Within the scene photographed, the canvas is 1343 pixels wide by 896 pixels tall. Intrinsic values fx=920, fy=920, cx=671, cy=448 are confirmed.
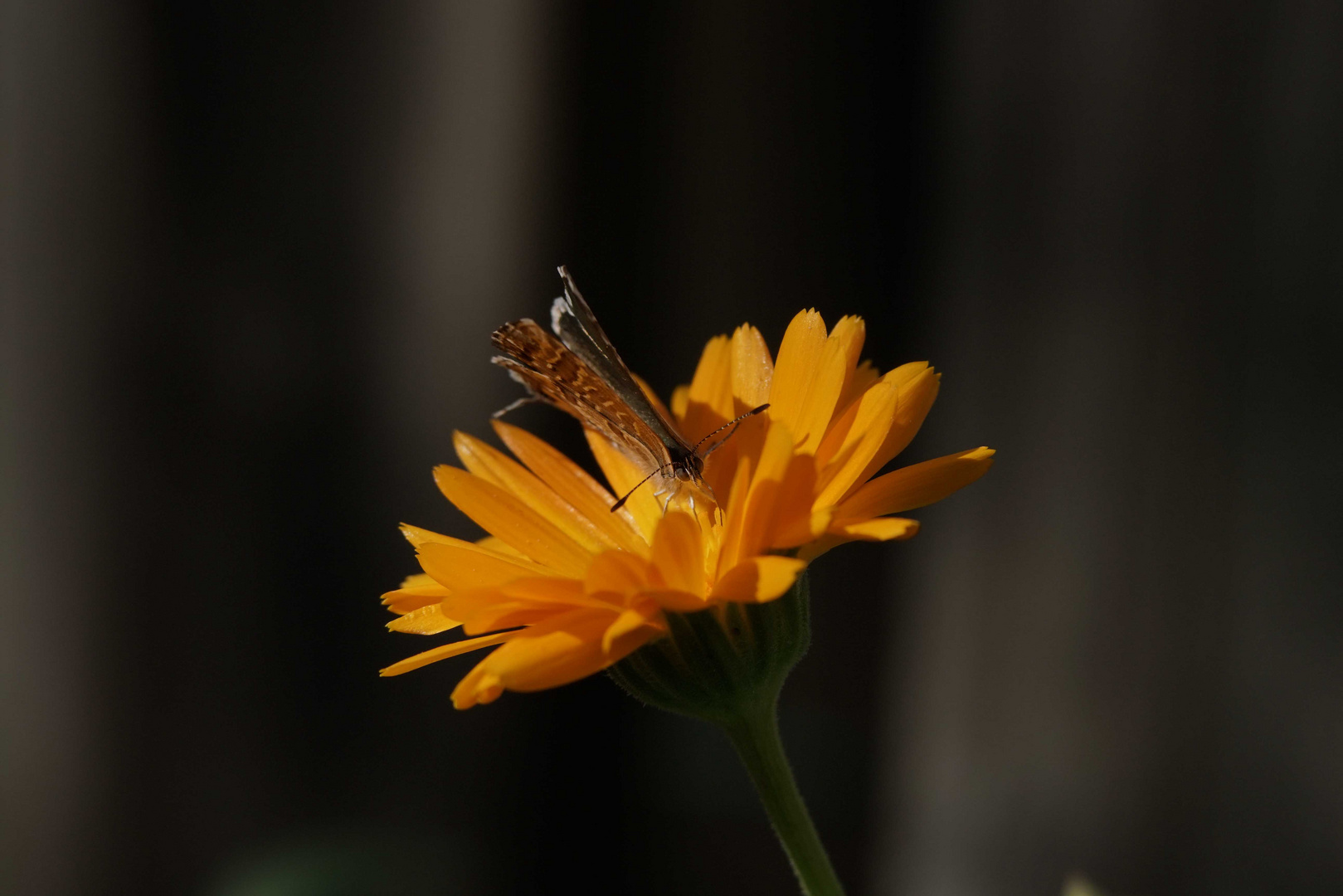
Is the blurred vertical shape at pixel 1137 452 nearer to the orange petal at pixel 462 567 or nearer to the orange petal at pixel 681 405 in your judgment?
the orange petal at pixel 681 405

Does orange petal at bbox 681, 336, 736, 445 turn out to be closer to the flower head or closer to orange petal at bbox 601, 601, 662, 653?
the flower head

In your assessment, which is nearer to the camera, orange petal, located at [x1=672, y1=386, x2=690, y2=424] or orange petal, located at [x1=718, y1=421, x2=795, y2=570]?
orange petal, located at [x1=718, y1=421, x2=795, y2=570]

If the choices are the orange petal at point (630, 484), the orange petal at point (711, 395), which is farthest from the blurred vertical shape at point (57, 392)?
the orange petal at point (711, 395)

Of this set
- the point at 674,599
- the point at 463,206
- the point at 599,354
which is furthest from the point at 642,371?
the point at 674,599

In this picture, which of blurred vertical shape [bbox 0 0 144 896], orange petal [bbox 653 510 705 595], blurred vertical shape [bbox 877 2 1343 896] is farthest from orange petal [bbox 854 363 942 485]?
blurred vertical shape [bbox 0 0 144 896]

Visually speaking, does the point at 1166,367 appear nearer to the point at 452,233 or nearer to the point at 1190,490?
the point at 1190,490
